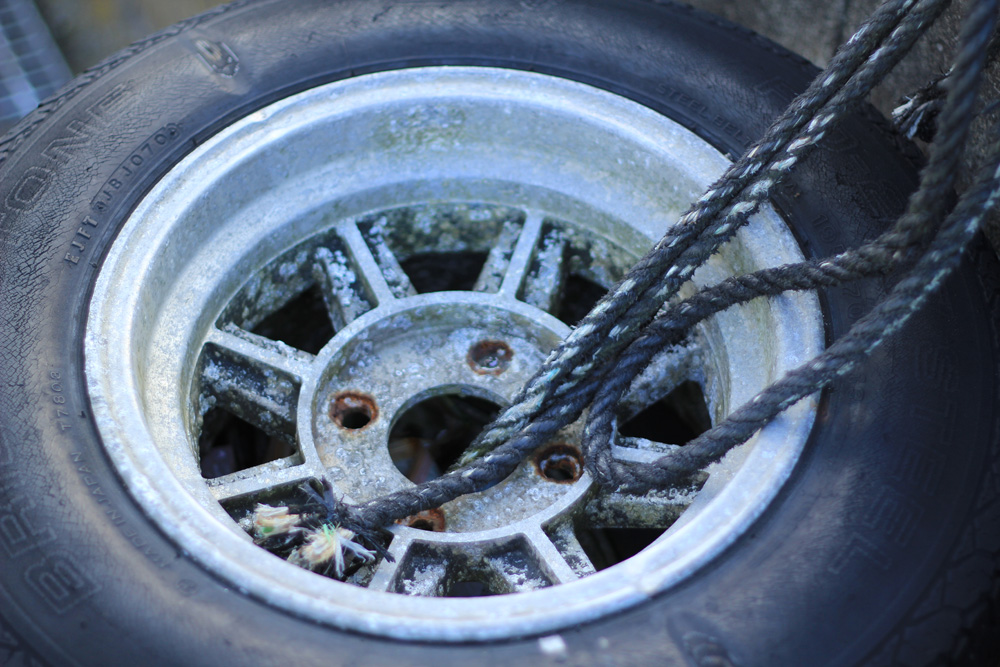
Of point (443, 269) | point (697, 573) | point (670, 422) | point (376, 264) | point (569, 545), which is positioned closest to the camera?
point (697, 573)

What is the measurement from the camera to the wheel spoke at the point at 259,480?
1201 mm

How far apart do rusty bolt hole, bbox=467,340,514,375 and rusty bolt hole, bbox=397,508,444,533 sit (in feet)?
0.92

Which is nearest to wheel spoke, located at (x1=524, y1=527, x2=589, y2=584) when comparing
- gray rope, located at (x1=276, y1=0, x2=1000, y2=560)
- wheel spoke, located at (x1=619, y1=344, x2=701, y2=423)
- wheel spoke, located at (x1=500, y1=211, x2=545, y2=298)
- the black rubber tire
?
gray rope, located at (x1=276, y1=0, x2=1000, y2=560)

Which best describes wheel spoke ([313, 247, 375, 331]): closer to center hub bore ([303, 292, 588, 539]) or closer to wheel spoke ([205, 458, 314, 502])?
center hub bore ([303, 292, 588, 539])

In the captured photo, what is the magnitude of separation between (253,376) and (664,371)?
26.1 inches

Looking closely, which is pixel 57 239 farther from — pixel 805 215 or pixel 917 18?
pixel 917 18

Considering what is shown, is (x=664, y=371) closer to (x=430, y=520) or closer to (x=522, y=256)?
(x=522, y=256)

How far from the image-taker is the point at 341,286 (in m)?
1.51

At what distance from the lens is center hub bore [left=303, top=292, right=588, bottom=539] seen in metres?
1.34

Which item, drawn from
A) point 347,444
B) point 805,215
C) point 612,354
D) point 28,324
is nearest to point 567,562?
point 612,354

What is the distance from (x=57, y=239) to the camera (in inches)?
45.9

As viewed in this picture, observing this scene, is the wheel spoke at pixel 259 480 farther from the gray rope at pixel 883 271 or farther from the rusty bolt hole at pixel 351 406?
the gray rope at pixel 883 271

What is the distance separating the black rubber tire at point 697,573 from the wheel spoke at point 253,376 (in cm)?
27

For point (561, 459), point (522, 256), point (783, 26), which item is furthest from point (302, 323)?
point (783, 26)
